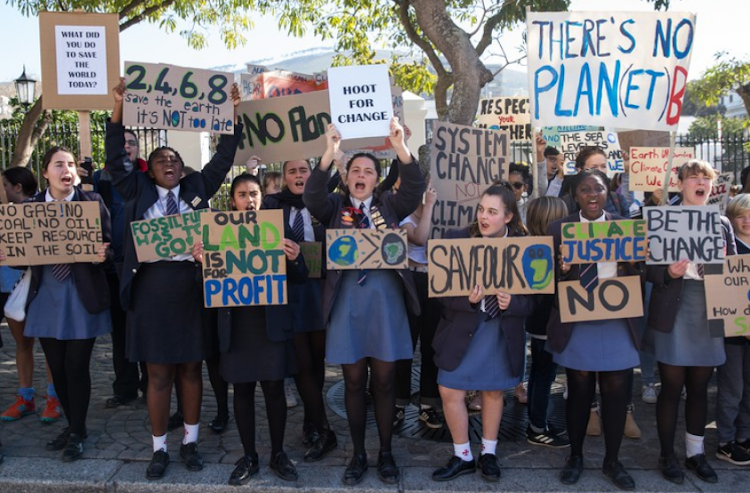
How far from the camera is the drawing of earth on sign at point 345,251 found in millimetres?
4594

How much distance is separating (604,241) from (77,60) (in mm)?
4328

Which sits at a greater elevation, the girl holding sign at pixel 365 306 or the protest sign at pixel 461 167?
the protest sign at pixel 461 167

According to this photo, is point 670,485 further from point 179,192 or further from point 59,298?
point 59,298

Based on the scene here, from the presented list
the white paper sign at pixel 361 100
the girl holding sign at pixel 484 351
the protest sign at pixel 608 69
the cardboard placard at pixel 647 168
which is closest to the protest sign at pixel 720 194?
the cardboard placard at pixel 647 168

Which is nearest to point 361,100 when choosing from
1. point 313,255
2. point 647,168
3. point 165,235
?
point 313,255

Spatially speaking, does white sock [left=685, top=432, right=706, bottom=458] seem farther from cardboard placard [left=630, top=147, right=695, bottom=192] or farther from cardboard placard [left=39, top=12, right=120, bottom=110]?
cardboard placard [left=39, top=12, right=120, bottom=110]

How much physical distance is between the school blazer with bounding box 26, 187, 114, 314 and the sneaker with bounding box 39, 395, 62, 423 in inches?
37.1

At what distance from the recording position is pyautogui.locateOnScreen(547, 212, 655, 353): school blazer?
4.54 m

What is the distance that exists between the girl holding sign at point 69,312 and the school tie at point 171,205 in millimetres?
609

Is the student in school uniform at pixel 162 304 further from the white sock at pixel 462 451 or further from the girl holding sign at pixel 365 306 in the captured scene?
the white sock at pixel 462 451

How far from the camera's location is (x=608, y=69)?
5.50 meters

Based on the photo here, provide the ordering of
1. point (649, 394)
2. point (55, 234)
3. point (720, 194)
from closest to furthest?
point (55, 234) → point (649, 394) → point (720, 194)

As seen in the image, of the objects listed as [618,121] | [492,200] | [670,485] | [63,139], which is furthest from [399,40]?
[670,485]

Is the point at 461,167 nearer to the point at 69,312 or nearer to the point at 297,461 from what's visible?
the point at 297,461
